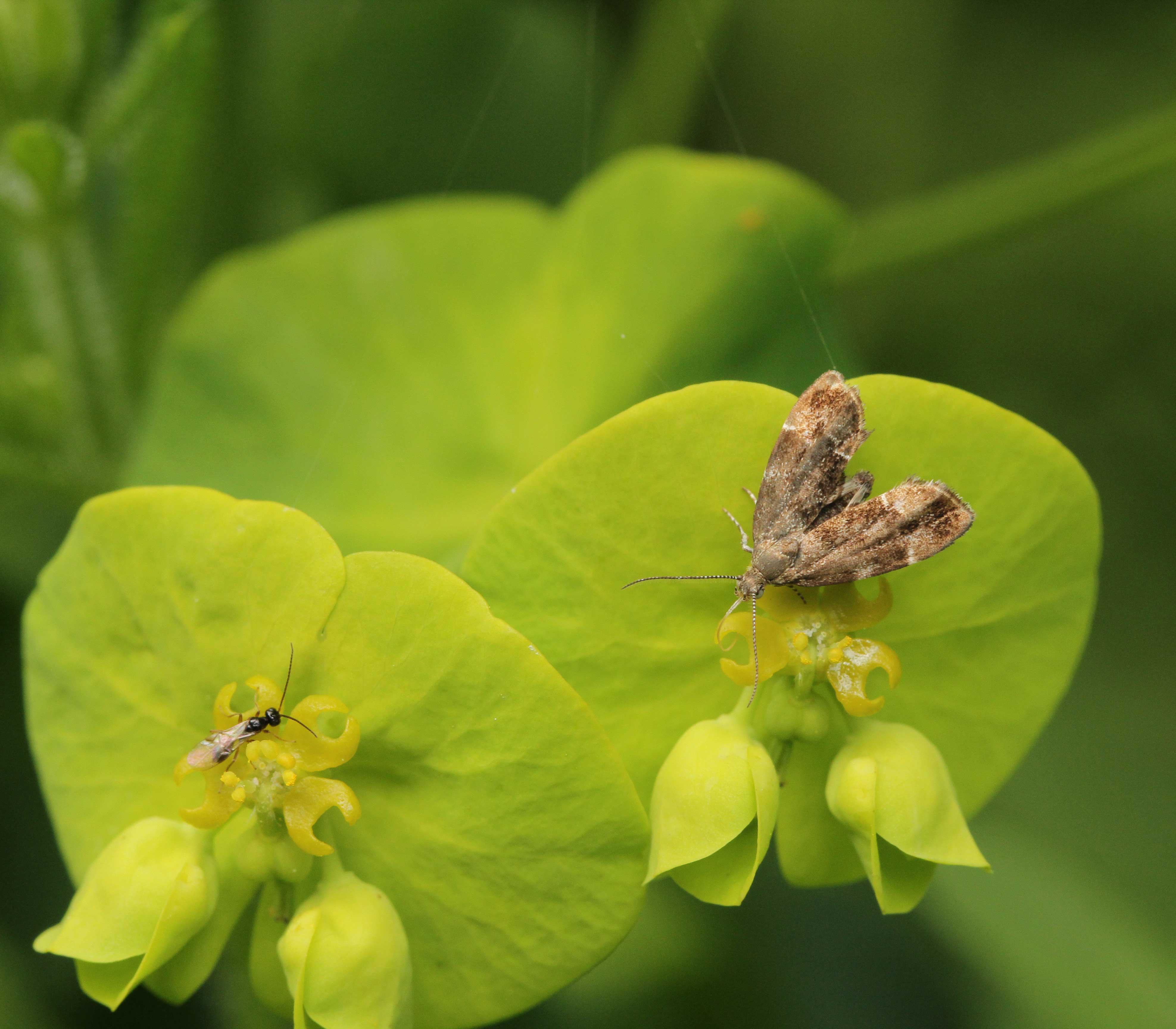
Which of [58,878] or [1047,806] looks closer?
[58,878]

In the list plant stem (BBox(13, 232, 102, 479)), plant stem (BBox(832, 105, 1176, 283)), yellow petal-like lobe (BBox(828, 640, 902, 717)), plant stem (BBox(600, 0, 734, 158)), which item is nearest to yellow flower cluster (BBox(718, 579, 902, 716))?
yellow petal-like lobe (BBox(828, 640, 902, 717))

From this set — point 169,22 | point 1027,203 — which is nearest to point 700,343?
point 1027,203

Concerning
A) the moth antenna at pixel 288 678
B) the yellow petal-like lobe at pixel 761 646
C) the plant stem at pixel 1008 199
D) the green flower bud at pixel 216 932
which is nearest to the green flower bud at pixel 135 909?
the green flower bud at pixel 216 932

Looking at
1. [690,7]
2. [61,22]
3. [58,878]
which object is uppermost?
[690,7]

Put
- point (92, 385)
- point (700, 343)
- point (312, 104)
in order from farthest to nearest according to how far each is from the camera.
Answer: point (312, 104), point (92, 385), point (700, 343)

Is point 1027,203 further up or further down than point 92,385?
further up

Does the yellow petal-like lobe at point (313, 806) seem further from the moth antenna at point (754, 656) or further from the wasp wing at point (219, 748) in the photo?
the moth antenna at point (754, 656)

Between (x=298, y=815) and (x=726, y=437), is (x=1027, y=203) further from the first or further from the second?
(x=298, y=815)
